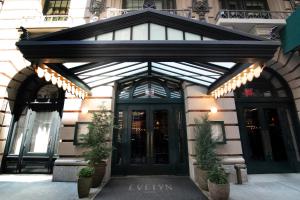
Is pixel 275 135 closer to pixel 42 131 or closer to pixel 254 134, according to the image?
pixel 254 134

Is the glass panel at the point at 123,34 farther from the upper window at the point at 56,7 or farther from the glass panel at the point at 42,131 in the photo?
the upper window at the point at 56,7

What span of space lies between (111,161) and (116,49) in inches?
213

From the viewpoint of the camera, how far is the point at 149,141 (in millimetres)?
7613

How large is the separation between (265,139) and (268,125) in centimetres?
67

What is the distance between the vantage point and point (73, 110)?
23.4 feet

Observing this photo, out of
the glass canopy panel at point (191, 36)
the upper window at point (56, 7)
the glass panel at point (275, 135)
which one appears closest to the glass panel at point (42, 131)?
the upper window at point (56, 7)

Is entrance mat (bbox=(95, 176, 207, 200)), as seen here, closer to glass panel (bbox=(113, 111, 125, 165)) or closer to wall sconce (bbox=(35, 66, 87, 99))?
glass panel (bbox=(113, 111, 125, 165))

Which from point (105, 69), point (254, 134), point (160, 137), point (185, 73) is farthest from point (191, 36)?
point (254, 134)

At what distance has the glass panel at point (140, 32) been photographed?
406 cm

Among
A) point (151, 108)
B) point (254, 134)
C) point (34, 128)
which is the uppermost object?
point (151, 108)

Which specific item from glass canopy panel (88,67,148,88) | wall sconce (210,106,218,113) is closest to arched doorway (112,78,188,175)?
glass canopy panel (88,67,148,88)

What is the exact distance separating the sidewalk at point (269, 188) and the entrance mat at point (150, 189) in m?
1.31

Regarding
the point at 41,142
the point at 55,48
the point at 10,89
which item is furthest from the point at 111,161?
the point at 10,89

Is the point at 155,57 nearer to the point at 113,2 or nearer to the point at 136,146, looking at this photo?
the point at 136,146
